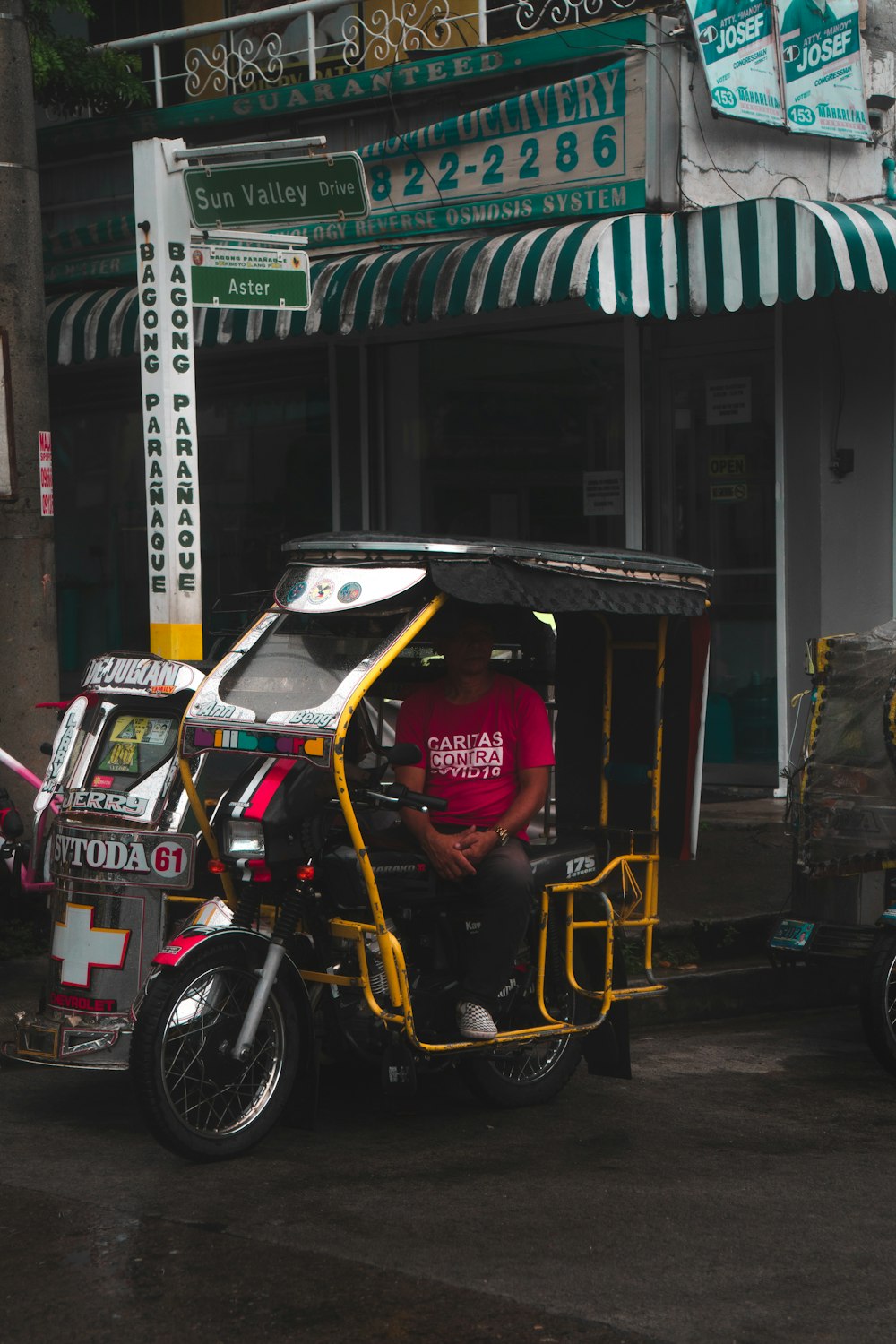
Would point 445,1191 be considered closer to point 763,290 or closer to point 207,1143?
point 207,1143

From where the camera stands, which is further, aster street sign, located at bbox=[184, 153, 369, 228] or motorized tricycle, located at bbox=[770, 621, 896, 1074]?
aster street sign, located at bbox=[184, 153, 369, 228]

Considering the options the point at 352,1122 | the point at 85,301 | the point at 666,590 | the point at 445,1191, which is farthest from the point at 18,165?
the point at 445,1191

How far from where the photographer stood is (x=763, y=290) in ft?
31.6

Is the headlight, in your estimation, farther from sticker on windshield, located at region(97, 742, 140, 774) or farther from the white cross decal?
sticker on windshield, located at region(97, 742, 140, 774)

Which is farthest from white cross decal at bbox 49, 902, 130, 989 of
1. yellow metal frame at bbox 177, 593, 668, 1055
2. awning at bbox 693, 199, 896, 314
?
awning at bbox 693, 199, 896, 314

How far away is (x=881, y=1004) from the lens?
652 centimetres

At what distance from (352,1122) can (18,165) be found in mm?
5301

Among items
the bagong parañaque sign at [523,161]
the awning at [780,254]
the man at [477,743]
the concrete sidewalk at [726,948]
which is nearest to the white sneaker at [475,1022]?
the man at [477,743]

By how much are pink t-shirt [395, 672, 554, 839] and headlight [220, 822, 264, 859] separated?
907 mm

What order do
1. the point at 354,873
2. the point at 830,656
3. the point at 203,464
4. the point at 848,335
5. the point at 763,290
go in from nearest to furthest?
the point at 354,873 < the point at 830,656 < the point at 763,290 < the point at 848,335 < the point at 203,464

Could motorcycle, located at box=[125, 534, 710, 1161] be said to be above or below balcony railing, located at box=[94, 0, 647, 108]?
below

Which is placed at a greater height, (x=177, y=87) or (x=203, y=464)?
(x=177, y=87)

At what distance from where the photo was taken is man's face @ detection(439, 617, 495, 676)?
6.19 meters

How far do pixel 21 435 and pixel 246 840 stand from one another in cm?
393
